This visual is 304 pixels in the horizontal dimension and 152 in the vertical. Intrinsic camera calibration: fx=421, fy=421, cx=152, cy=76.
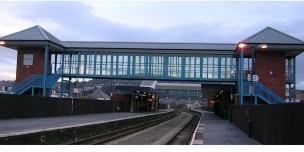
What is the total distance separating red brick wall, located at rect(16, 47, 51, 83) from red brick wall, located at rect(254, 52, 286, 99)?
941 inches

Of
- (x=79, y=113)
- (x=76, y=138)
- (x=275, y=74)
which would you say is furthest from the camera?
(x=275, y=74)

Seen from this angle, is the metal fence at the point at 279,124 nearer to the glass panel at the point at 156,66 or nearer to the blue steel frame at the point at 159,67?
the blue steel frame at the point at 159,67

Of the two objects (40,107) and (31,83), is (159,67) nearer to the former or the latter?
(31,83)

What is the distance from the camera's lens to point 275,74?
145 ft

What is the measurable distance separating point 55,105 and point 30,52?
52.4 ft

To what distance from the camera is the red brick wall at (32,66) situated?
47625mm

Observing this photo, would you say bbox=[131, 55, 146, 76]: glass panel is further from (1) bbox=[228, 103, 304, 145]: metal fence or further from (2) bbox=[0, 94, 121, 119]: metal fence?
(1) bbox=[228, 103, 304, 145]: metal fence

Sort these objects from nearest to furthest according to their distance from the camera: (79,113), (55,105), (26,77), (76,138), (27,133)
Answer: (27,133)
(76,138)
(55,105)
(79,113)
(26,77)

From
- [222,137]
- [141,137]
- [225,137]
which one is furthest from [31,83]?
[225,137]

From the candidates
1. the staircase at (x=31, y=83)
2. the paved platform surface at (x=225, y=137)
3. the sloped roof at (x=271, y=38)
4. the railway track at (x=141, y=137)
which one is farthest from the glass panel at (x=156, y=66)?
the paved platform surface at (x=225, y=137)

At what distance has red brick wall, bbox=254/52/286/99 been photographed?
43938 millimetres

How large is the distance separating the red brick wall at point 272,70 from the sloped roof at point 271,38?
1.98 meters

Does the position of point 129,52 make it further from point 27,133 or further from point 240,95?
point 27,133

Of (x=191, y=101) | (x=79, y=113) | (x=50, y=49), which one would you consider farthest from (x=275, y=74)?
(x=191, y=101)
